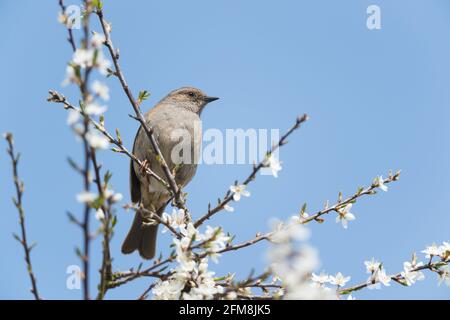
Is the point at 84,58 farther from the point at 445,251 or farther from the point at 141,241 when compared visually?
the point at 141,241

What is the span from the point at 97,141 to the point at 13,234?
829 mm

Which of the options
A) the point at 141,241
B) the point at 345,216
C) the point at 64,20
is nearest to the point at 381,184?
the point at 345,216

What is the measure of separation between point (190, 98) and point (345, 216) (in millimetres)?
4523

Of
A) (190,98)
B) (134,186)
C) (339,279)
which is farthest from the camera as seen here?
(190,98)

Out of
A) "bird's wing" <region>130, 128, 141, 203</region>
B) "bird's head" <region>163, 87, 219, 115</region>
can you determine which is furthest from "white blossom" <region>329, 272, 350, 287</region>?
"bird's head" <region>163, 87, 219, 115</region>

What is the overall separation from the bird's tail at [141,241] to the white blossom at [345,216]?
325 centimetres

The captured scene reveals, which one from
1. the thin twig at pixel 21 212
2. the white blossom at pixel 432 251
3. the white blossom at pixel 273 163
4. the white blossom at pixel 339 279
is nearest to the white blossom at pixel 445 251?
the white blossom at pixel 432 251

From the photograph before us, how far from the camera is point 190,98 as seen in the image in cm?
806

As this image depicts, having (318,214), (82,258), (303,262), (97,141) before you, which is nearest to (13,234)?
(82,258)

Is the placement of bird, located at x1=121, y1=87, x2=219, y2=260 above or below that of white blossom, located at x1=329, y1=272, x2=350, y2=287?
above

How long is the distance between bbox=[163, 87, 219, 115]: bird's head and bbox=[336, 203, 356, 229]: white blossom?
4.20 m

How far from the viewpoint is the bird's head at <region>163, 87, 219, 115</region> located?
25.9ft

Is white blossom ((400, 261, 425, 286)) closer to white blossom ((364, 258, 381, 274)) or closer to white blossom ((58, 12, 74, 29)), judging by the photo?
white blossom ((364, 258, 381, 274))
